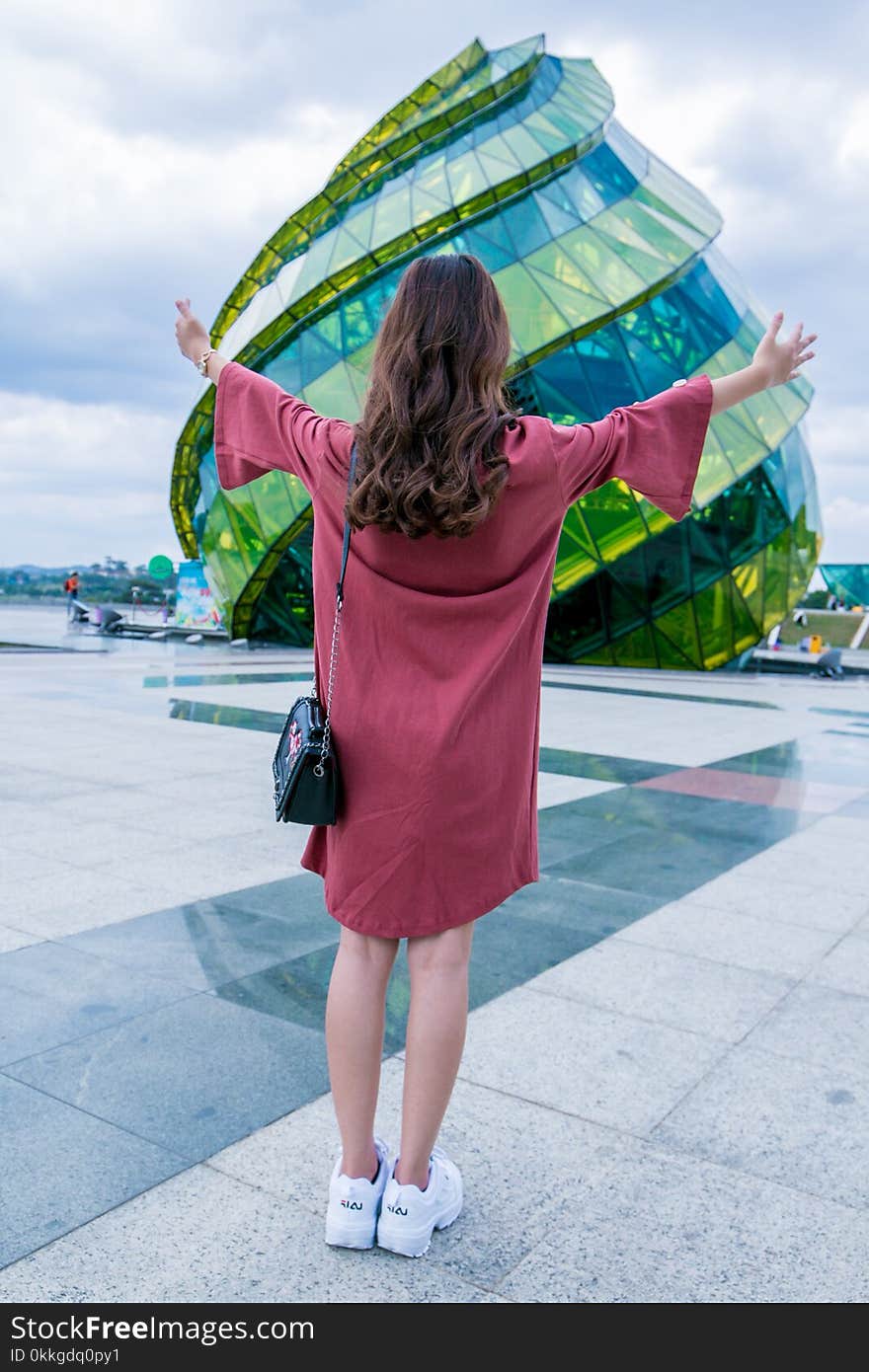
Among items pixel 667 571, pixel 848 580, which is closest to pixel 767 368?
pixel 667 571

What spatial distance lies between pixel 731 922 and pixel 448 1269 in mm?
2741

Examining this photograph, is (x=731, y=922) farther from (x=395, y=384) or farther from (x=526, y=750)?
(x=395, y=384)

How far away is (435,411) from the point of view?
6.79 ft

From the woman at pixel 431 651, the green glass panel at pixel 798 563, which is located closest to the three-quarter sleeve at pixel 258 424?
the woman at pixel 431 651

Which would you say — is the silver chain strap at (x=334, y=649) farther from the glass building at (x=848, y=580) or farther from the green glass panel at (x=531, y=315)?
the glass building at (x=848, y=580)

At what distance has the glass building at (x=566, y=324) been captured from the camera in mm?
19984

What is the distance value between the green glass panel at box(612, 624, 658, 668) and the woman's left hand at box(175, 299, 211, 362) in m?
20.3

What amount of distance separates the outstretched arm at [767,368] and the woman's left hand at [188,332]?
117cm

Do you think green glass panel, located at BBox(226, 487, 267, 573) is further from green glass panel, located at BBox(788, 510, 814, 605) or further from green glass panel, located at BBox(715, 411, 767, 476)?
green glass panel, located at BBox(788, 510, 814, 605)

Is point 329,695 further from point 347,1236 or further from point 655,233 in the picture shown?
point 655,233

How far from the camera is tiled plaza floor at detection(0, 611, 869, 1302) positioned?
220 centimetres

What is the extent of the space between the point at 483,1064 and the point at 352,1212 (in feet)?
3.20

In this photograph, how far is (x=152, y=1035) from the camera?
3.19m

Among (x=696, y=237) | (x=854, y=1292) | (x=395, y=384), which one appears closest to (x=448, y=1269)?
(x=854, y=1292)
